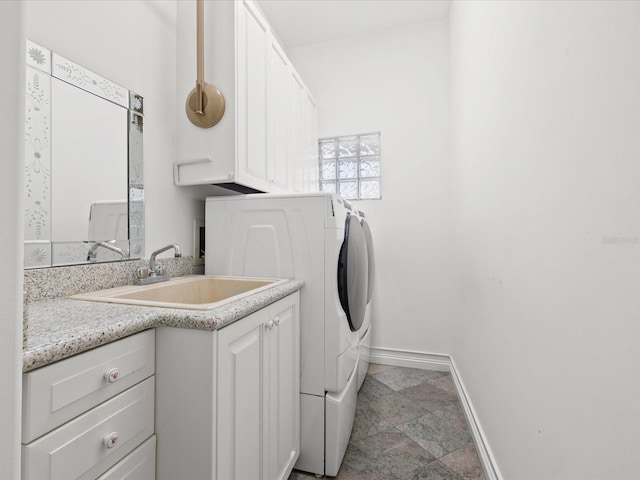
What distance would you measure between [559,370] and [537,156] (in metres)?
0.63

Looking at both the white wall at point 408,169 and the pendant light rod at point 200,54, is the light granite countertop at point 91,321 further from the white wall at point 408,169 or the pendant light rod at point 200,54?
the white wall at point 408,169

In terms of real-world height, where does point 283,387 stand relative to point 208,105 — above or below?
below

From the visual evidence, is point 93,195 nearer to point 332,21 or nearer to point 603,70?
point 603,70

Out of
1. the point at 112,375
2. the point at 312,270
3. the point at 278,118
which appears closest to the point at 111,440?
the point at 112,375

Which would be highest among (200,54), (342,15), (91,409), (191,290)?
(342,15)

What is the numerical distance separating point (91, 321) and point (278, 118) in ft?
5.53

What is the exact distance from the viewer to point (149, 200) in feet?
4.79

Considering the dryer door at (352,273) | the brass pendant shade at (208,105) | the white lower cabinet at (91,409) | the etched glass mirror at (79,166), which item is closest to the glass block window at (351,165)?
the dryer door at (352,273)

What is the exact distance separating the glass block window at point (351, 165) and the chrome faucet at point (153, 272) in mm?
1853

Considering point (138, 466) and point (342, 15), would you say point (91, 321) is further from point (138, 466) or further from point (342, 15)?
point (342, 15)

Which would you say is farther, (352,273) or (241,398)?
(352,273)

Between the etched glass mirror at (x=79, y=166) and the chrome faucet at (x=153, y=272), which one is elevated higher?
the etched glass mirror at (x=79, y=166)

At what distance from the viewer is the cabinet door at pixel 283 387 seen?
113cm

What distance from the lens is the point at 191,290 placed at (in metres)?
1.48
